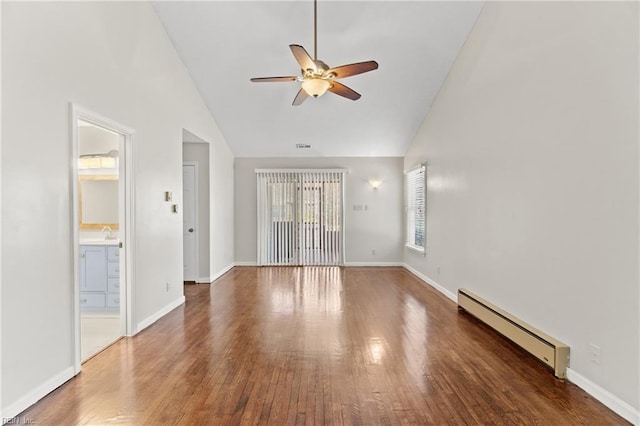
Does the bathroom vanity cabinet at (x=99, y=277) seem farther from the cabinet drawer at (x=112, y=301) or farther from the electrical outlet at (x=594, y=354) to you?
the electrical outlet at (x=594, y=354)

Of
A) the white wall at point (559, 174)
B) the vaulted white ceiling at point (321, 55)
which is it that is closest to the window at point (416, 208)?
the vaulted white ceiling at point (321, 55)

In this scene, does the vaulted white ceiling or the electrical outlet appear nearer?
the electrical outlet

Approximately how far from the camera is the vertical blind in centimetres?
838

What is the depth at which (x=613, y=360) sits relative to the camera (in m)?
2.45

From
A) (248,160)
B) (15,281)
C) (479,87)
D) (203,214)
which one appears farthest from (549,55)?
(248,160)

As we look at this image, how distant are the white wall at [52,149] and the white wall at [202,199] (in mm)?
2236

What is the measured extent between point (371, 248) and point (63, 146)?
657 centimetres

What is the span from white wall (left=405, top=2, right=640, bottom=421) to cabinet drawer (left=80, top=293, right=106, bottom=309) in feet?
15.4

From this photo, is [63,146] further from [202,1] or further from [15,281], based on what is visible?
[202,1]

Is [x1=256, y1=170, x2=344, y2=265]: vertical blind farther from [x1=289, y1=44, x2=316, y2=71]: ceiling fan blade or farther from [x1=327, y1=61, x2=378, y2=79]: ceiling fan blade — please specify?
[x1=289, y1=44, x2=316, y2=71]: ceiling fan blade

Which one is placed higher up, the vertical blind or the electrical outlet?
the vertical blind

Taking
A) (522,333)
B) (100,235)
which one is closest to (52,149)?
Result: (100,235)

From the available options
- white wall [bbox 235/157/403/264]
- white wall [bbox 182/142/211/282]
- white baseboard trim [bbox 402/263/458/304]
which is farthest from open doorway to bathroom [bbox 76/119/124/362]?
white baseboard trim [bbox 402/263/458/304]

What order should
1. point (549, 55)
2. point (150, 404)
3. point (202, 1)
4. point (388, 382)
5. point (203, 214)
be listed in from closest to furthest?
point (150, 404) < point (388, 382) < point (549, 55) < point (202, 1) < point (203, 214)
